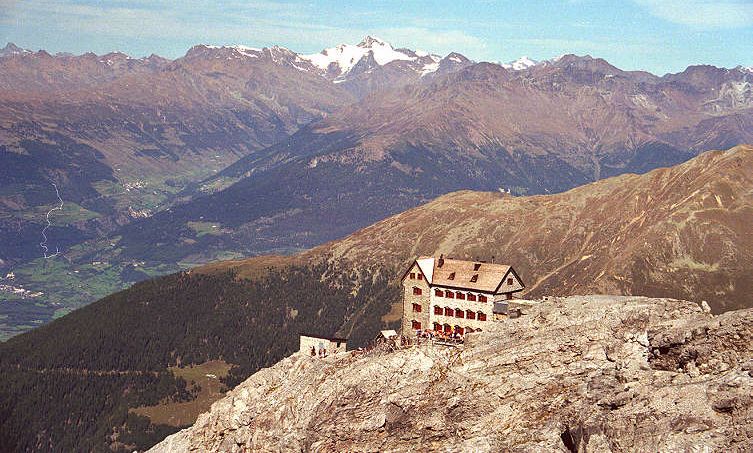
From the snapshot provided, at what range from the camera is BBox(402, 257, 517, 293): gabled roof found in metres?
113

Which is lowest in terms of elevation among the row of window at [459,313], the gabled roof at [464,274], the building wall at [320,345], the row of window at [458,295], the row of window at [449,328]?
the building wall at [320,345]

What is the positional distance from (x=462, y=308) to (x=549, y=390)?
4562 centimetres

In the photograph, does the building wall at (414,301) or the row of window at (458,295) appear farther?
the building wall at (414,301)

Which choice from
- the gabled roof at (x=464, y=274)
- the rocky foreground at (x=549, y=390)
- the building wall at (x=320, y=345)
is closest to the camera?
the rocky foreground at (x=549, y=390)

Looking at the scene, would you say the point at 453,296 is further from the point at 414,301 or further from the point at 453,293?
the point at 414,301

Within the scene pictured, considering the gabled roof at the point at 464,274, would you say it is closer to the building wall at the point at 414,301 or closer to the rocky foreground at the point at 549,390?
the building wall at the point at 414,301

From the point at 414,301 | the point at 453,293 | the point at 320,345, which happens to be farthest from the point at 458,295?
the point at 320,345

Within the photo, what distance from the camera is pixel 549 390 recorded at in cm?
6800

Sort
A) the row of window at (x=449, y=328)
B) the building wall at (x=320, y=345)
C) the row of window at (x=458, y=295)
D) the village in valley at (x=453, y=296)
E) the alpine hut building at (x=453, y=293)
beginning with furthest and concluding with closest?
the building wall at (x=320, y=345)
the row of window at (x=458, y=295)
the alpine hut building at (x=453, y=293)
the row of window at (x=449, y=328)
the village in valley at (x=453, y=296)

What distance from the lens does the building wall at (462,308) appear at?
110375mm

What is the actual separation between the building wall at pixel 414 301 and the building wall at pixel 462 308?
996mm

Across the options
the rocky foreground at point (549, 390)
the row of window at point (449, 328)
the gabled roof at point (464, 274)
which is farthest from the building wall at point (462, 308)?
the rocky foreground at point (549, 390)

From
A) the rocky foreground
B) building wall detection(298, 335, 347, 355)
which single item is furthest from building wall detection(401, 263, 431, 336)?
the rocky foreground

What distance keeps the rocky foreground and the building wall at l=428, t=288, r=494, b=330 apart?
17.8 meters
